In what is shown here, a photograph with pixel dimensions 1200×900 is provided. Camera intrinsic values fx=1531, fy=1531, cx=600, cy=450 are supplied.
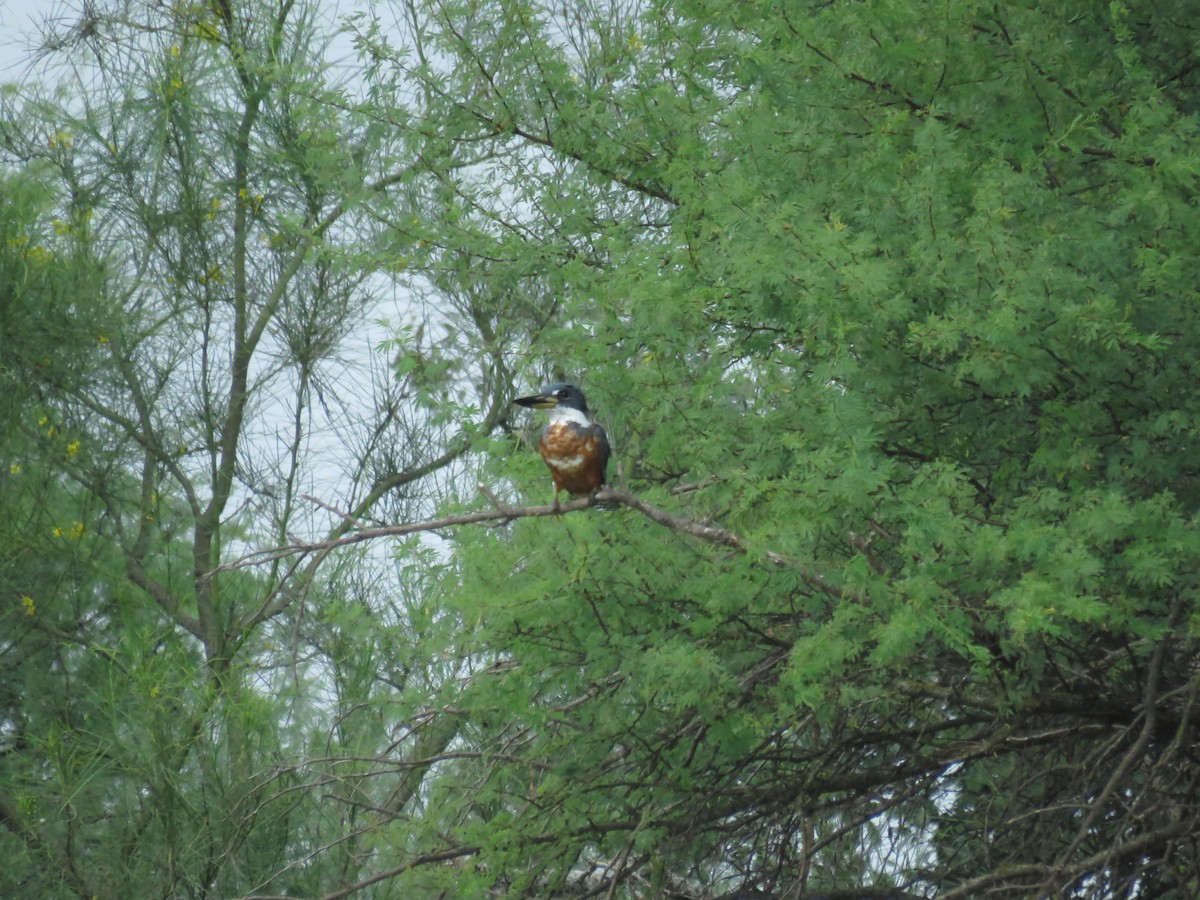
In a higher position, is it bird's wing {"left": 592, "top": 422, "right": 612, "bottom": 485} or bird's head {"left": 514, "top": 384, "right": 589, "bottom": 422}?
bird's head {"left": 514, "top": 384, "right": 589, "bottom": 422}

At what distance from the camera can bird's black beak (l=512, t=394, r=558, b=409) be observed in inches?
223

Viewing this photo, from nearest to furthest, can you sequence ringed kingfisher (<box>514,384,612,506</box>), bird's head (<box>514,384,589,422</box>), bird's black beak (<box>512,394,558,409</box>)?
ringed kingfisher (<box>514,384,612,506</box>), bird's black beak (<box>512,394,558,409</box>), bird's head (<box>514,384,589,422</box>)

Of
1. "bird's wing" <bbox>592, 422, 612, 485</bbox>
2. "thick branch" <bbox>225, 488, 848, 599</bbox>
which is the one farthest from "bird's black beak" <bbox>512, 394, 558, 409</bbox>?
"thick branch" <bbox>225, 488, 848, 599</bbox>

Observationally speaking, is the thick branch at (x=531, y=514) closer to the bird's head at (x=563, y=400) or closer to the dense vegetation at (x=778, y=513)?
the dense vegetation at (x=778, y=513)

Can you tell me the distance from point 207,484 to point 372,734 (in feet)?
12.5

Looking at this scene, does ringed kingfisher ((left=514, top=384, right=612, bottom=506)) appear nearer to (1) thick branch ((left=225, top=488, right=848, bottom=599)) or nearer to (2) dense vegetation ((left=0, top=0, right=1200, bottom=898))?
(2) dense vegetation ((left=0, top=0, right=1200, bottom=898))

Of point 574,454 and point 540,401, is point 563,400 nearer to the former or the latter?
point 540,401

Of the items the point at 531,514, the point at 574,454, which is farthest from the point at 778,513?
the point at 574,454

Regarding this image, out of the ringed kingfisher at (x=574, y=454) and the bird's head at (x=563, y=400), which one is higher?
the bird's head at (x=563, y=400)

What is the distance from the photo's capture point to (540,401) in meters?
5.78

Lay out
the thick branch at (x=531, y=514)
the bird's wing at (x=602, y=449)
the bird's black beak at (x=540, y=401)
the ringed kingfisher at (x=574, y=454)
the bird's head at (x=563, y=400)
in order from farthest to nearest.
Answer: the bird's head at (x=563, y=400), the bird's black beak at (x=540, y=401), the bird's wing at (x=602, y=449), the ringed kingfisher at (x=574, y=454), the thick branch at (x=531, y=514)

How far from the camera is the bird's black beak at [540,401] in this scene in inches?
223

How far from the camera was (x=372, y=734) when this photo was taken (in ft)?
23.6

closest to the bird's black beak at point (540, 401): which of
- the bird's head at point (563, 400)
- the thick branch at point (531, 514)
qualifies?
the bird's head at point (563, 400)
